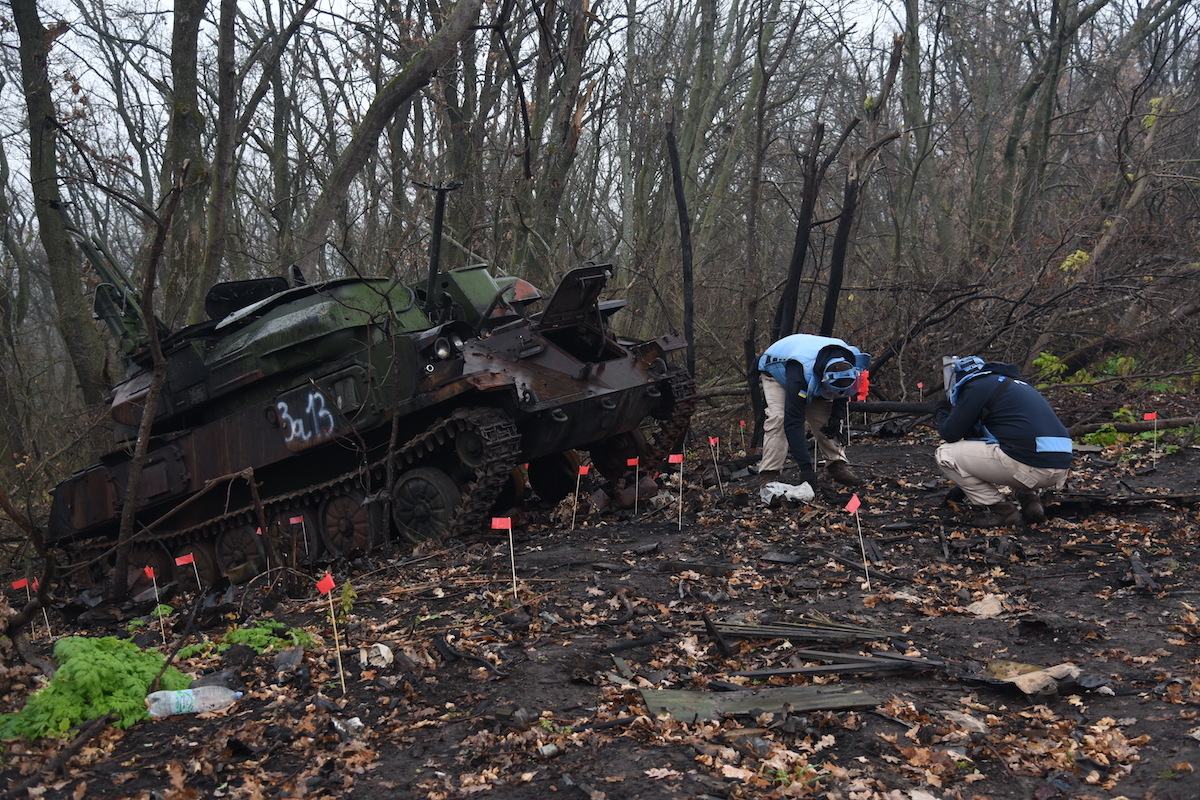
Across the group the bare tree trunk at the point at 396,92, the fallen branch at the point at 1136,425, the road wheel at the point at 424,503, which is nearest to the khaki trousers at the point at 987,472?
the fallen branch at the point at 1136,425

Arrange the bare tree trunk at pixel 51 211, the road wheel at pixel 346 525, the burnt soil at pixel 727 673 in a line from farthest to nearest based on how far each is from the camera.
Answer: the bare tree trunk at pixel 51 211, the road wheel at pixel 346 525, the burnt soil at pixel 727 673

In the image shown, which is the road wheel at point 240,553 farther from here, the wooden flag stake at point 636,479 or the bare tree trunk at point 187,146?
the wooden flag stake at point 636,479

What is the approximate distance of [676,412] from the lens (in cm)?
1057

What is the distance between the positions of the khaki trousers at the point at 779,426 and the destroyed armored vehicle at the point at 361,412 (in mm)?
1214

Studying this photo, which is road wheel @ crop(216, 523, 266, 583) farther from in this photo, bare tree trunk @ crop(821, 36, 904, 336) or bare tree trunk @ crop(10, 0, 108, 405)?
bare tree trunk @ crop(821, 36, 904, 336)

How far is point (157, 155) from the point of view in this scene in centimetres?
2669

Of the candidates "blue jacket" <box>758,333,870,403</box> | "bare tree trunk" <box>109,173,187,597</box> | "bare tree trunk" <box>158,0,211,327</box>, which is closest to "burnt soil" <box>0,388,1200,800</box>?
"bare tree trunk" <box>109,173,187,597</box>

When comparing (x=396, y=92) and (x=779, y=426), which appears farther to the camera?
(x=396, y=92)

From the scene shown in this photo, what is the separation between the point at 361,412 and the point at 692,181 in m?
12.0

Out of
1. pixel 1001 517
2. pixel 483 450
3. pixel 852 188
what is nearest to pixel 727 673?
pixel 1001 517

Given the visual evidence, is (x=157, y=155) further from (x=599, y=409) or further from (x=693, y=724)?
(x=693, y=724)

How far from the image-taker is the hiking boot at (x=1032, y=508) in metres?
7.88

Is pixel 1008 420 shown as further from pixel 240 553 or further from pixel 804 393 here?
pixel 240 553

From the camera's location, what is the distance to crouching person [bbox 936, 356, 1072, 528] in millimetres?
7664
